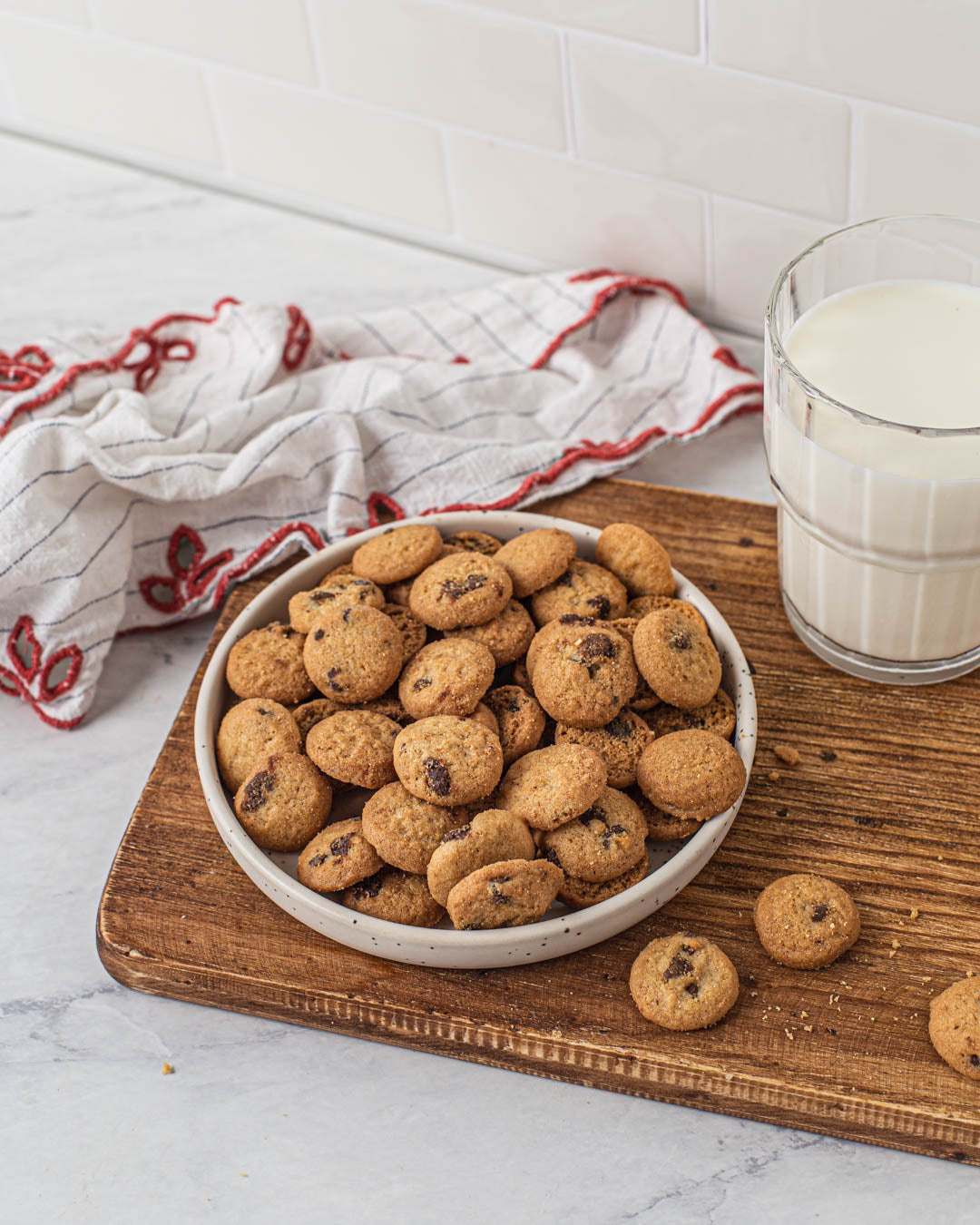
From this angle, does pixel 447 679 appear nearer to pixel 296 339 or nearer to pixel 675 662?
pixel 675 662

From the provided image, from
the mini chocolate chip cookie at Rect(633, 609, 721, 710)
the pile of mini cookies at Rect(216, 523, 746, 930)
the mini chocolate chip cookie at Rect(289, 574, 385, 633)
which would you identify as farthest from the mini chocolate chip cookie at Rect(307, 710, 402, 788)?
the mini chocolate chip cookie at Rect(633, 609, 721, 710)

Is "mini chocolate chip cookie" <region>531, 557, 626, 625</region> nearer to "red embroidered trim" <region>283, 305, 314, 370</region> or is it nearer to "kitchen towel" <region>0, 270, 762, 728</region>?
"kitchen towel" <region>0, 270, 762, 728</region>

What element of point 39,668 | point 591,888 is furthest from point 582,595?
point 39,668

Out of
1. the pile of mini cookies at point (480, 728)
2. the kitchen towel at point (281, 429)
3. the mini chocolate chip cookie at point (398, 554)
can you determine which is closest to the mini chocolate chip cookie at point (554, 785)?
the pile of mini cookies at point (480, 728)

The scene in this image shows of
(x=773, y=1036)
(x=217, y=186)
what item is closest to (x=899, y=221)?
(x=773, y=1036)

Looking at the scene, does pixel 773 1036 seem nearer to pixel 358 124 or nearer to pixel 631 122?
pixel 631 122

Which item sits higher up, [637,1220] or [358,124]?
[358,124]
